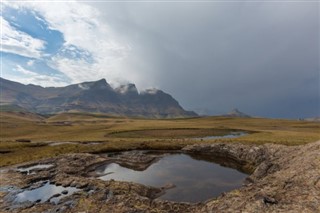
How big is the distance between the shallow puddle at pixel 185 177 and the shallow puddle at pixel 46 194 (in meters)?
9.23

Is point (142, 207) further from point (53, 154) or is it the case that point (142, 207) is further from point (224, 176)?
point (53, 154)

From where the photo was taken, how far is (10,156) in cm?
6431

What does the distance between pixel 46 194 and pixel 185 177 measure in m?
24.7

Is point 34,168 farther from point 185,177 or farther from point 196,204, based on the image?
point 196,204

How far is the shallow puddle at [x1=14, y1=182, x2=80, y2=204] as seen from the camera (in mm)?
35531

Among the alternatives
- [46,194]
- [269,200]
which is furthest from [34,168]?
[269,200]

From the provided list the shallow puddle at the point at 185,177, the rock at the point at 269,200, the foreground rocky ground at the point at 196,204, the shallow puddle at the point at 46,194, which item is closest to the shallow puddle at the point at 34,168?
the foreground rocky ground at the point at 196,204

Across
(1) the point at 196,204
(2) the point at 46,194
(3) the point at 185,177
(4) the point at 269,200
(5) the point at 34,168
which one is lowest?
(2) the point at 46,194

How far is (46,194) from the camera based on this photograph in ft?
124

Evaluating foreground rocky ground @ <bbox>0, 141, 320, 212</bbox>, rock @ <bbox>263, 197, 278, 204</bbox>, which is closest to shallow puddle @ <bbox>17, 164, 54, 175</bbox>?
foreground rocky ground @ <bbox>0, 141, 320, 212</bbox>

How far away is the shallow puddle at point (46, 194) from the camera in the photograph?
35.5m

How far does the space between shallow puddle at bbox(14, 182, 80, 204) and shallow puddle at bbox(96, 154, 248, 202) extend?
9.23 m

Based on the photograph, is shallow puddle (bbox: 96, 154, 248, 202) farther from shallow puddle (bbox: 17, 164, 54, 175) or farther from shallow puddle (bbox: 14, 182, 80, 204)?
shallow puddle (bbox: 17, 164, 54, 175)

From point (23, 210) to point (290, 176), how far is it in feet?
116
